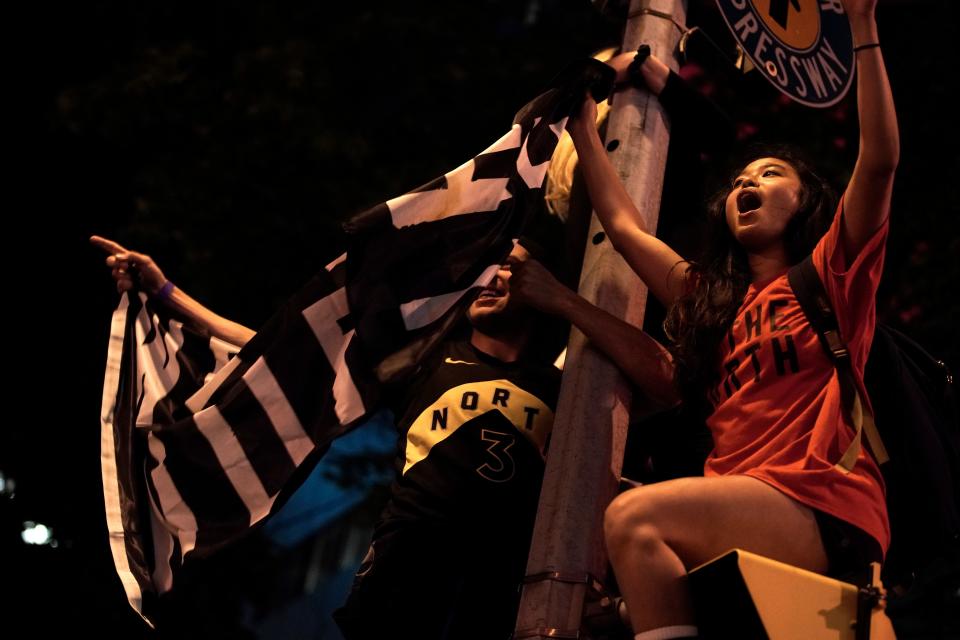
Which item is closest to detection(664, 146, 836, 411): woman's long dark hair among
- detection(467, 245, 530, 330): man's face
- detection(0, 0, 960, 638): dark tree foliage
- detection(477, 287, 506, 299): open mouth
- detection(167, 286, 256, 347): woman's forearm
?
detection(467, 245, 530, 330): man's face

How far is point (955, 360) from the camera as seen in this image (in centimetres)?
795

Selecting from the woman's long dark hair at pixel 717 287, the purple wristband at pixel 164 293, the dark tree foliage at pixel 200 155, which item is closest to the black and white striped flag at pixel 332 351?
the woman's long dark hair at pixel 717 287

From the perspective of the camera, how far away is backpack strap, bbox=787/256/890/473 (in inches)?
126

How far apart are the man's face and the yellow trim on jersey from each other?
38 centimetres

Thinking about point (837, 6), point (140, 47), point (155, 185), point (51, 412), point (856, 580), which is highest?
point (140, 47)

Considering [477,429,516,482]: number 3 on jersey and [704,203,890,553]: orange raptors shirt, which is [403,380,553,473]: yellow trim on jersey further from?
[704,203,890,553]: orange raptors shirt

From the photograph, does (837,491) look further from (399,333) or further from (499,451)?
(399,333)

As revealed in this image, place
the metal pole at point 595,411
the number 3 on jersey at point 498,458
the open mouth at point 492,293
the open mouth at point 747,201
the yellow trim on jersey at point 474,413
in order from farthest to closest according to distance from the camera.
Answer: the open mouth at point 492,293 < the yellow trim on jersey at point 474,413 < the number 3 on jersey at point 498,458 < the open mouth at point 747,201 < the metal pole at point 595,411

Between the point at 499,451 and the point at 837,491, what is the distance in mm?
1357

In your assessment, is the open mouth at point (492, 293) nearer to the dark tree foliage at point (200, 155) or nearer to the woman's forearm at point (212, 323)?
the woman's forearm at point (212, 323)

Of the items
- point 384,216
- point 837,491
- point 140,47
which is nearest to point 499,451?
point 384,216

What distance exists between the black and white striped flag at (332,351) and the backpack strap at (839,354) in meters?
1.25

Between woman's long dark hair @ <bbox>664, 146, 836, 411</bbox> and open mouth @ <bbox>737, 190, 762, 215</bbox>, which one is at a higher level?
open mouth @ <bbox>737, 190, 762, 215</bbox>

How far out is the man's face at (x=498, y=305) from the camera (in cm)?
459
